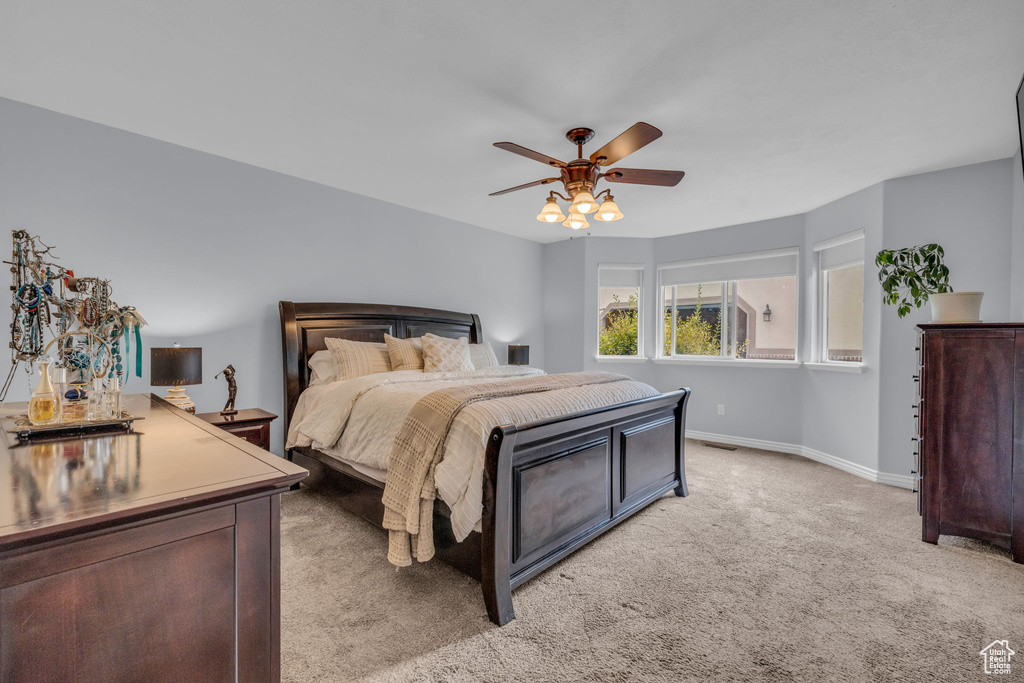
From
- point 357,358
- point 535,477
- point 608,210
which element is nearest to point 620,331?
point 608,210

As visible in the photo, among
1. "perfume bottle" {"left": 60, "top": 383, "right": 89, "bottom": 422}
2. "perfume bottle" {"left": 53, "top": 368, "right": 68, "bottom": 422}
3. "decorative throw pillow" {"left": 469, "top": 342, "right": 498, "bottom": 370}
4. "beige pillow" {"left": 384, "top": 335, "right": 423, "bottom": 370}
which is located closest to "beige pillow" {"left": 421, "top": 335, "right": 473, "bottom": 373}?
"beige pillow" {"left": 384, "top": 335, "right": 423, "bottom": 370}

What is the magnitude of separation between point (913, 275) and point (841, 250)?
104 cm

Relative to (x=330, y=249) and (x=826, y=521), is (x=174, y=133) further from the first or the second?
(x=826, y=521)

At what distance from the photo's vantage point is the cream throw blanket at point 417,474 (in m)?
2.05

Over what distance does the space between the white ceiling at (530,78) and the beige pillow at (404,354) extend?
143cm

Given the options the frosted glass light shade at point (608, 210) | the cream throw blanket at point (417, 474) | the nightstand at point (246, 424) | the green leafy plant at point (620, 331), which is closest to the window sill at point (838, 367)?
the green leafy plant at point (620, 331)

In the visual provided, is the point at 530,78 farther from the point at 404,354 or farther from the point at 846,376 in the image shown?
the point at 846,376

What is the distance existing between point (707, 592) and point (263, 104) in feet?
11.4

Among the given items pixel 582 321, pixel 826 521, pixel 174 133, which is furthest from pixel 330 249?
pixel 826 521

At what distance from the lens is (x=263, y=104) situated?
2553 mm

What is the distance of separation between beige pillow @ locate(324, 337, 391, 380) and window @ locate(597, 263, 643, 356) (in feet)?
10.1

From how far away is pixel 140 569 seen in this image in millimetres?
804

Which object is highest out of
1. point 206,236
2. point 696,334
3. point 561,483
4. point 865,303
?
point 206,236

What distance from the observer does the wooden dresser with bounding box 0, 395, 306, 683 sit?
71 cm
